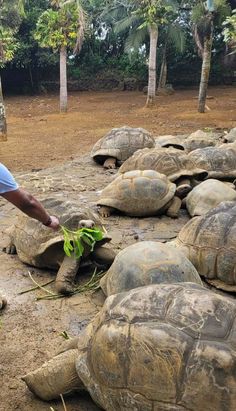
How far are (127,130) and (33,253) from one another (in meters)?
4.74

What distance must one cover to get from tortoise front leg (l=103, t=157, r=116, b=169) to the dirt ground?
15cm

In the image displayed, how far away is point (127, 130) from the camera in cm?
845

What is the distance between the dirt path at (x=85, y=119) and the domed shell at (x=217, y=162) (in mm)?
3180

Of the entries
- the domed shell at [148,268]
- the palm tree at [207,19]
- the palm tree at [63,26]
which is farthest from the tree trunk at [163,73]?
the domed shell at [148,268]

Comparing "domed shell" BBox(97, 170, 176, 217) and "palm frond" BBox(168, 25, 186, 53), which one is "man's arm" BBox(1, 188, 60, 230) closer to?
"domed shell" BBox(97, 170, 176, 217)

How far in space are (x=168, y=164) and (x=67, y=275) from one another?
105 inches

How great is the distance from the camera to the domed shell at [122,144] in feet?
26.8

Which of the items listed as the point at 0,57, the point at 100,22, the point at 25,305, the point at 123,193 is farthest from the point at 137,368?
the point at 100,22

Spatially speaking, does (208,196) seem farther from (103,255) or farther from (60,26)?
(60,26)

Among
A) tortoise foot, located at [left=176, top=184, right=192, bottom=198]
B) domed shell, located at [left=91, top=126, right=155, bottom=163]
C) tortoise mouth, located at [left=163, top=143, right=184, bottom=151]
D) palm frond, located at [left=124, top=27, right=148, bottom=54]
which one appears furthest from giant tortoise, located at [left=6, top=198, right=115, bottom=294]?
palm frond, located at [left=124, top=27, right=148, bottom=54]

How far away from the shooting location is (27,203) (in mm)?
2738

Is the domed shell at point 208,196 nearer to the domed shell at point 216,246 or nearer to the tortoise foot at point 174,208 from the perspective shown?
the tortoise foot at point 174,208

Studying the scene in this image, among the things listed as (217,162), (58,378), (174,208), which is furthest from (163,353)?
(217,162)

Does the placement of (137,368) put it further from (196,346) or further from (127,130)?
(127,130)
